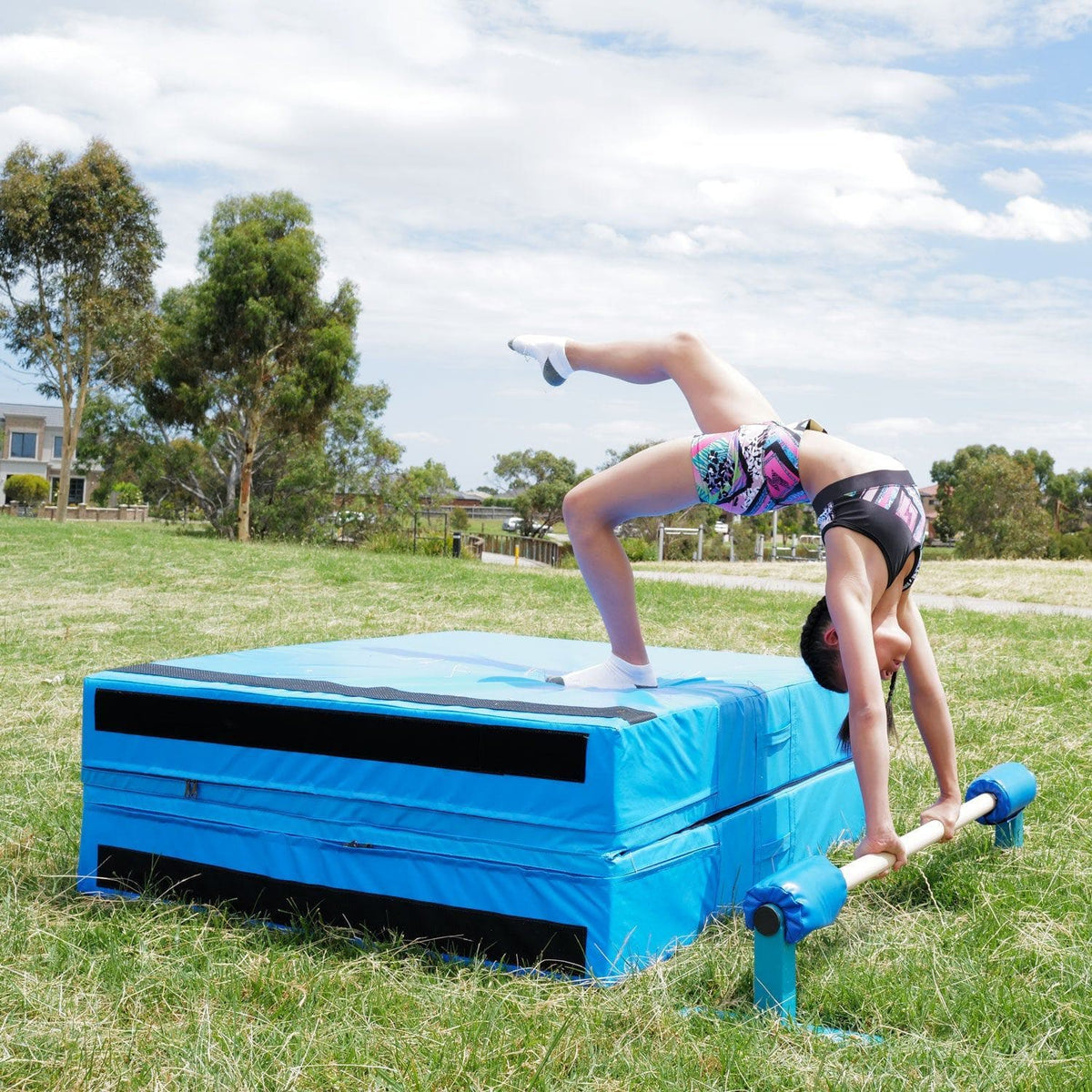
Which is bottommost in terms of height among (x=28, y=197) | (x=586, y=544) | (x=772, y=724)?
(x=772, y=724)

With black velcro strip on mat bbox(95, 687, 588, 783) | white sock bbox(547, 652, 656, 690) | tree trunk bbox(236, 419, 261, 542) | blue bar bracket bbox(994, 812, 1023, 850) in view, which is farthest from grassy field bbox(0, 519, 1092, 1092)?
tree trunk bbox(236, 419, 261, 542)

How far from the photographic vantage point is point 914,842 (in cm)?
254

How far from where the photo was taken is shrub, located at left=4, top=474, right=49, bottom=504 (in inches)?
1900

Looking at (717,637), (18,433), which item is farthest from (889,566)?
(18,433)

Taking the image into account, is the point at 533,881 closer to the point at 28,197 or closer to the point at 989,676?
the point at 989,676

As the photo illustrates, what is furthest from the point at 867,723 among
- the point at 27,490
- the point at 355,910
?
the point at 27,490

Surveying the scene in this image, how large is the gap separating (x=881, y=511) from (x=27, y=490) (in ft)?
168

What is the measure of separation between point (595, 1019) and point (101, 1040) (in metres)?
0.88

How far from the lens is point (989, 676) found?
6.43 m

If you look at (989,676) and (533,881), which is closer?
(533,881)

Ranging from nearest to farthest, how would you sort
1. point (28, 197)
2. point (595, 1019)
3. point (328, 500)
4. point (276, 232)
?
point (595, 1019) → point (28, 197) → point (276, 232) → point (328, 500)

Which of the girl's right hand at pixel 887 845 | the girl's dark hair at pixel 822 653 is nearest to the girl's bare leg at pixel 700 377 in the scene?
the girl's dark hair at pixel 822 653

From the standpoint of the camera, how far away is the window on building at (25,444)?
186ft

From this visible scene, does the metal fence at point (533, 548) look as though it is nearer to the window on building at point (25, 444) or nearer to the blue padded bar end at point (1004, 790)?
the blue padded bar end at point (1004, 790)
